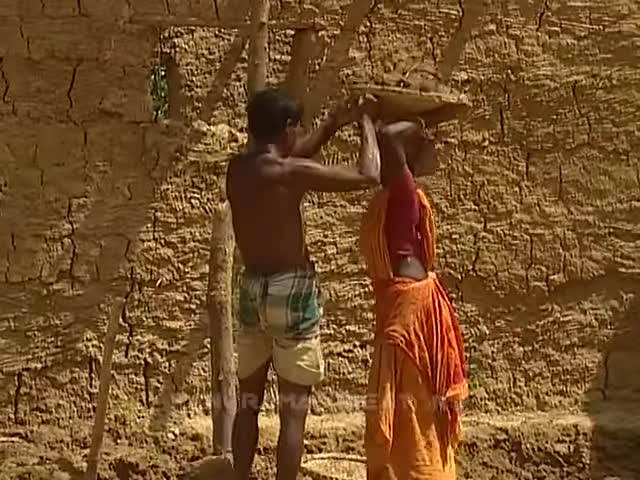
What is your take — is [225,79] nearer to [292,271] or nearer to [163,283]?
[163,283]

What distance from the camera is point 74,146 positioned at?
605 cm

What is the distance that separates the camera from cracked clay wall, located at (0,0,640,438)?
6047 mm

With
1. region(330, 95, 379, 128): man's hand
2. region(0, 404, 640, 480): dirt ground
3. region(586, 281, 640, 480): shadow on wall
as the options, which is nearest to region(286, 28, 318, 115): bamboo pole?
region(330, 95, 379, 128): man's hand

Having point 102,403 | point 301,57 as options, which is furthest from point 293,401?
point 301,57

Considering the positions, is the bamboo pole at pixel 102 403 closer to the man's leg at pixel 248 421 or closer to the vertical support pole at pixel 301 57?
the man's leg at pixel 248 421

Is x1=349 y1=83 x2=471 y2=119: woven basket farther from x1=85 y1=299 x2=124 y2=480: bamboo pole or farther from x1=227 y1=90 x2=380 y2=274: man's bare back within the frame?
x1=85 y1=299 x2=124 y2=480: bamboo pole

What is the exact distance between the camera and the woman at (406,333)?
5312 mm

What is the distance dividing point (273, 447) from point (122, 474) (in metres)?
0.57

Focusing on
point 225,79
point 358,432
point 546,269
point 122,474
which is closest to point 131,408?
point 122,474

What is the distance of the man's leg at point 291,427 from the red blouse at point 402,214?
522mm

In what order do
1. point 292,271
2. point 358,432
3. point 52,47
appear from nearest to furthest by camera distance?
1. point 292,271
2. point 52,47
3. point 358,432

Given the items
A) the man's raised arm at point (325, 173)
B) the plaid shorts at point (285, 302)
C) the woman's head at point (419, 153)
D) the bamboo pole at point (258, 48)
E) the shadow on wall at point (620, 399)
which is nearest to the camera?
the man's raised arm at point (325, 173)

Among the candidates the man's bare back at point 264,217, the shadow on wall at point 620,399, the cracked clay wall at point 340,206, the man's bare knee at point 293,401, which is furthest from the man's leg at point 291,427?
the shadow on wall at point 620,399

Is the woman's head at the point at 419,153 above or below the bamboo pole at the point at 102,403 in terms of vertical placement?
above
